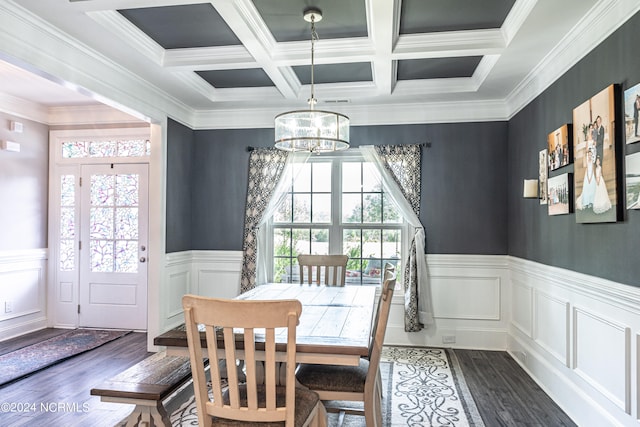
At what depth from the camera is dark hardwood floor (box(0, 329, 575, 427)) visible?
2.91 metres

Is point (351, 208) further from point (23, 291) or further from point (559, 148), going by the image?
point (23, 291)

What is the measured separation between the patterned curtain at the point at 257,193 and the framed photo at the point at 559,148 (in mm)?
2700

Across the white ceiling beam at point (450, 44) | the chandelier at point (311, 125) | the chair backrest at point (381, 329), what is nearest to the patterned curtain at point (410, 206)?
the white ceiling beam at point (450, 44)

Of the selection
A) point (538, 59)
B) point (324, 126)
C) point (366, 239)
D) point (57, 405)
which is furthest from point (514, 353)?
point (57, 405)

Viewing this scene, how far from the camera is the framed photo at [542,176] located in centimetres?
345

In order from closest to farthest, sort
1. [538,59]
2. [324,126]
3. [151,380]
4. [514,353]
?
[151,380] < [324,126] < [538,59] < [514,353]

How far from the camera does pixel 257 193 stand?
195 inches

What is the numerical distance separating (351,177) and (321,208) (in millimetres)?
501

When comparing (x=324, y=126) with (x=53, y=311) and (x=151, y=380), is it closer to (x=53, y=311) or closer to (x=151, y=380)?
(x=151, y=380)

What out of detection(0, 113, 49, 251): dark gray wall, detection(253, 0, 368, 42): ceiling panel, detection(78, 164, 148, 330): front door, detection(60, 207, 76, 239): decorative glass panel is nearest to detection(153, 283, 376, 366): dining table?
detection(253, 0, 368, 42): ceiling panel

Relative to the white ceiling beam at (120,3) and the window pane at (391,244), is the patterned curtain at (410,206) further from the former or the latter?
the white ceiling beam at (120,3)

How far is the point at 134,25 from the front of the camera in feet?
10.1

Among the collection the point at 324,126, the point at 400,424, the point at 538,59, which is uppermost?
the point at 538,59

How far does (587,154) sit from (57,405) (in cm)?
401
